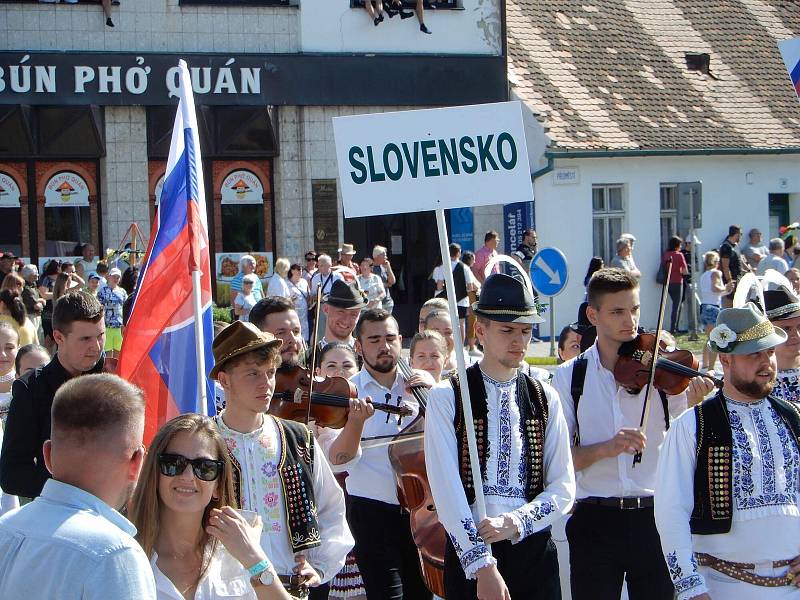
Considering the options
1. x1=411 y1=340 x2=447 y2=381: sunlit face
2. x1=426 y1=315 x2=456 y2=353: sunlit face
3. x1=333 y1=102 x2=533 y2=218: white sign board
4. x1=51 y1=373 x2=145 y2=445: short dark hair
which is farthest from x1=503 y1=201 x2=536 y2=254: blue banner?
x1=51 y1=373 x2=145 y2=445: short dark hair

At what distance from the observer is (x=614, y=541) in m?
5.72

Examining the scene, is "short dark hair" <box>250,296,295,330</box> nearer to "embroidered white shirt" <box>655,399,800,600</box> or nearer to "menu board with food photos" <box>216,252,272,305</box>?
"embroidered white shirt" <box>655,399,800,600</box>

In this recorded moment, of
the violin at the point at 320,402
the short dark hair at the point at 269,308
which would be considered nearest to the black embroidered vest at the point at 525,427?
the violin at the point at 320,402

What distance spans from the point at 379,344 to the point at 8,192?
1518cm

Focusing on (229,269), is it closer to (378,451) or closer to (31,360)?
(31,360)

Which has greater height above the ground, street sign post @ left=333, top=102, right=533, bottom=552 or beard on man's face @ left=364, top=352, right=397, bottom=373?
street sign post @ left=333, top=102, right=533, bottom=552

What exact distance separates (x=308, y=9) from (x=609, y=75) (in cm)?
682

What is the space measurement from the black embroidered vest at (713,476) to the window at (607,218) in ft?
63.1

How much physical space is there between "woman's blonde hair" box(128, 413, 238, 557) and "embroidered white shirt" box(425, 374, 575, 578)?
43.0 inches

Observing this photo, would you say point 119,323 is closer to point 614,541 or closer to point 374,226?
point 374,226

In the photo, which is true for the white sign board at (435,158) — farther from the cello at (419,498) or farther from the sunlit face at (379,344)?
the sunlit face at (379,344)

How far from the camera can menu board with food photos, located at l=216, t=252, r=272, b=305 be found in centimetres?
2123

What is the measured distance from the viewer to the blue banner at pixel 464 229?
2269 centimetres

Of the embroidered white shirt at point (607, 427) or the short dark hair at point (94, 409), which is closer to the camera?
the short dark hair at point (94, 409)
